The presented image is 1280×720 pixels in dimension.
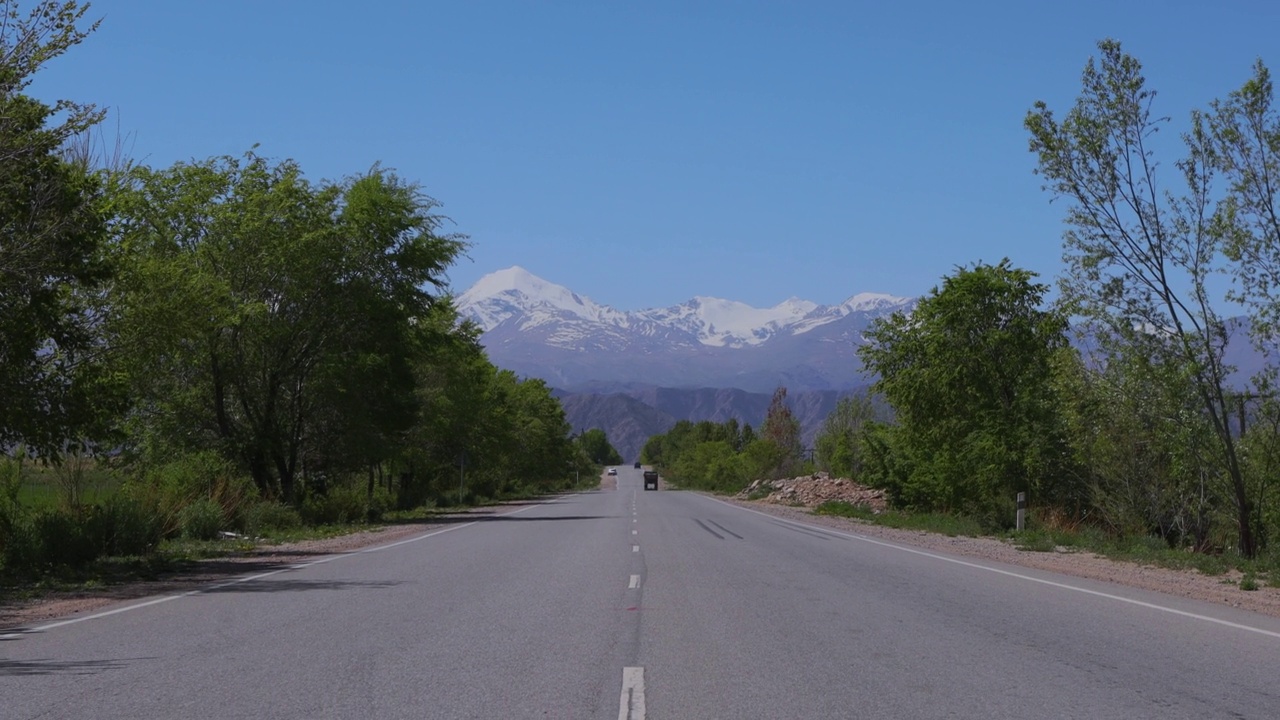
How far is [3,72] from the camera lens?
1530cm

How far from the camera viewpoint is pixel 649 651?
9.39 metres

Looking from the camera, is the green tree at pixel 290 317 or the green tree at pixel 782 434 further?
the green tree at pixel 782 434

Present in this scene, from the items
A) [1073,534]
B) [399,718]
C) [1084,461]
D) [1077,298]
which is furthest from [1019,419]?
[399,718]

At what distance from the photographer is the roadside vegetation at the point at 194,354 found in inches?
656

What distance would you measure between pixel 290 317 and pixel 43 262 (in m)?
21.4

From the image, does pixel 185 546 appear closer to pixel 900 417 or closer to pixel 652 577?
pixel 652 577

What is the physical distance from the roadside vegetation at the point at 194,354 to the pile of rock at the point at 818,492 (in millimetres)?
19677

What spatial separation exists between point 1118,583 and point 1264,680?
28.8 ft

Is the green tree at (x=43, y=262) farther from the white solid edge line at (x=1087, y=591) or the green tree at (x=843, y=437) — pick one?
the green tree at (x=843, y=437)

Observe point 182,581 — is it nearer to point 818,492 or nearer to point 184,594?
point 184,594

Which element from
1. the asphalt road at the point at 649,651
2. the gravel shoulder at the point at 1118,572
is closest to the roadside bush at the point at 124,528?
the asphalt road at the point at 649,651

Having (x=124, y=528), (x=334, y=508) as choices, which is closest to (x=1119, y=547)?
(x=124, y=528)

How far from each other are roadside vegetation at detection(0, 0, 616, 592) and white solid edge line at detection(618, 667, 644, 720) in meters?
11.0

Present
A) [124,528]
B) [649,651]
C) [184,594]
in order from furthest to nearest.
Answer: [124,528], [184,594], [649,651]
